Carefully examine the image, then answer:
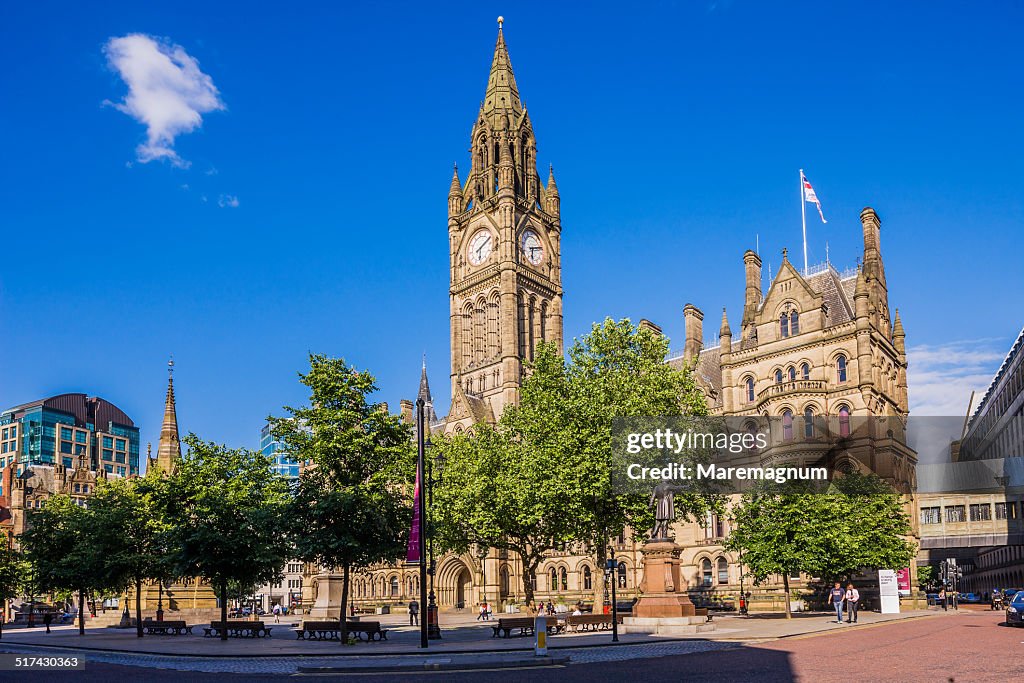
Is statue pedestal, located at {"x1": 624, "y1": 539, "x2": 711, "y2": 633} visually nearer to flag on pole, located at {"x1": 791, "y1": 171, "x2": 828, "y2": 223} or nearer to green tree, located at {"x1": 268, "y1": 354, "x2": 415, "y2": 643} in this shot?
green tree, located at {"x1": 268, "y1": 354, "x2": 415, "y2": 643}

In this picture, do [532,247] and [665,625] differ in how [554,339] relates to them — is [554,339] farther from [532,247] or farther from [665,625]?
[665,625]

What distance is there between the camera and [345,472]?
3728 cm

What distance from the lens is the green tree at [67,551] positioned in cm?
4662

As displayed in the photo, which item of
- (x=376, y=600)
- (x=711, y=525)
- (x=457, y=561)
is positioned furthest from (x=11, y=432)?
(x=711, y=525)

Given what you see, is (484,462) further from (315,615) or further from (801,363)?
(801,363)

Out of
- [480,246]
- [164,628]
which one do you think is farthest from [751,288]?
[164,628]

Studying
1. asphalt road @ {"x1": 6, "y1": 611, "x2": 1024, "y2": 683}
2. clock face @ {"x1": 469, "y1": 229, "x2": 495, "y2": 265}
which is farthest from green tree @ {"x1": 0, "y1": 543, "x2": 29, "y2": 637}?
clock face @ {"x1": 469, "y1": 229, "x2": 495, "y2": 265}

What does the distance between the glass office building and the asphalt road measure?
17112 centimetres

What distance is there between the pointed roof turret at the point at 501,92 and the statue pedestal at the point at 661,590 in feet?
252


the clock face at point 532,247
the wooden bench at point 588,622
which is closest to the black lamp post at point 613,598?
the wooden bench at point 588,622

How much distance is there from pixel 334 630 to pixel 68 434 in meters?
170

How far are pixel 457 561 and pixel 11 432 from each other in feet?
454

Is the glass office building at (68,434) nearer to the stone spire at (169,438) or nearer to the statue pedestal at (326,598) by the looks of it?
the stone spire at (169,438)

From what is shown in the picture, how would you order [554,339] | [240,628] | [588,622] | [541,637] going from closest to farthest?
[541,637]
[588,622]
[240,628]
[554,339]
